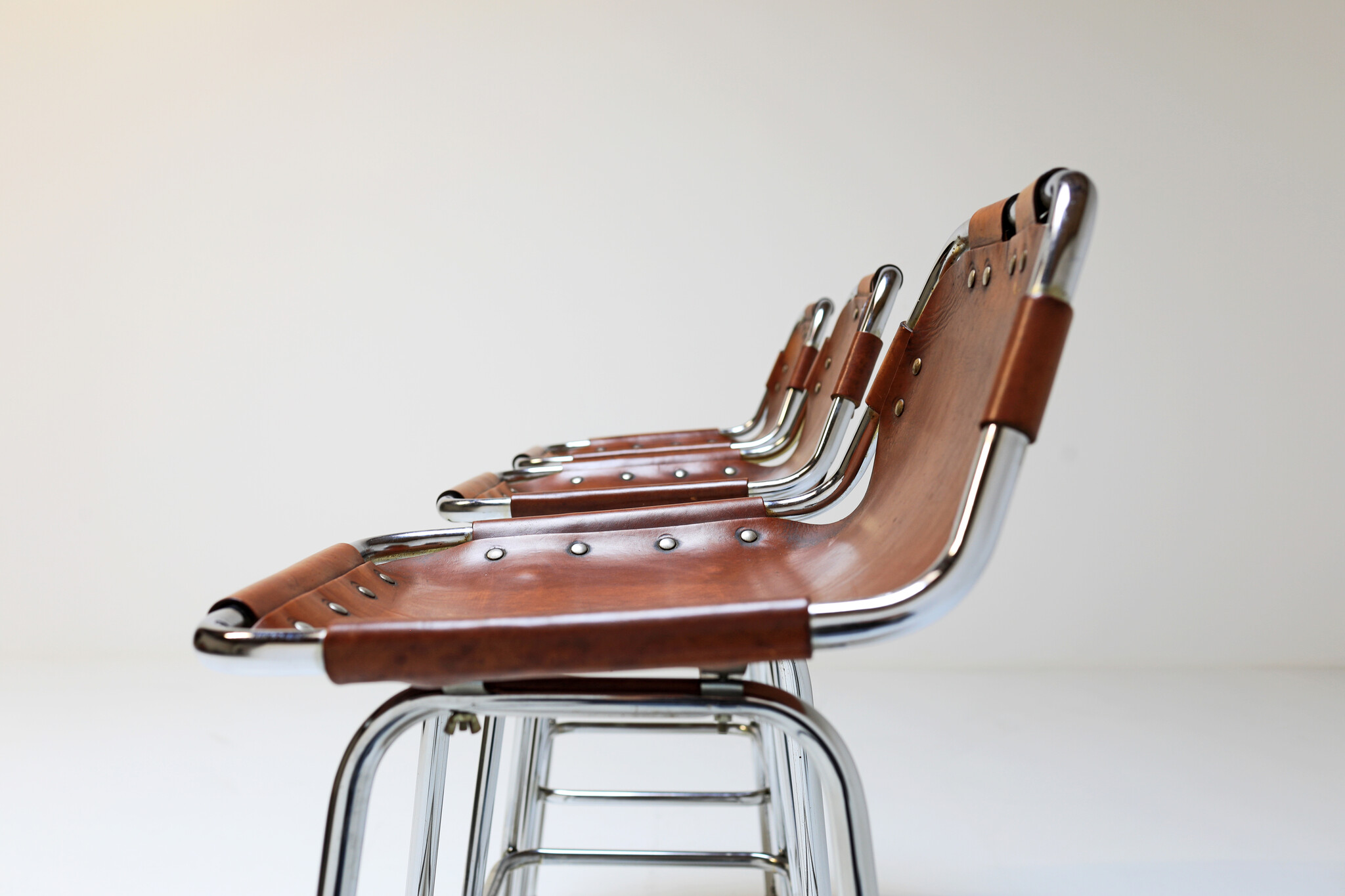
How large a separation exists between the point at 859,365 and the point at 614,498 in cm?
27

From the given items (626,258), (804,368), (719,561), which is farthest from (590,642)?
(626,258)

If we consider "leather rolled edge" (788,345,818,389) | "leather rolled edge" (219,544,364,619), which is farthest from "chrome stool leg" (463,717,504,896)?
"leather rolled edge" (788,345,818,389)

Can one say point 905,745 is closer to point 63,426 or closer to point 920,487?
point 920,487

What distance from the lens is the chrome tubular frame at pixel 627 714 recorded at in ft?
1.53

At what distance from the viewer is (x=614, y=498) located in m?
1.00

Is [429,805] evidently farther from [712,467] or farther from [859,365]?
[712,467]

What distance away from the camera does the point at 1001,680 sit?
2.66m

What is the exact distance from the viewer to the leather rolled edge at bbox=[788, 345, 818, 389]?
153cm

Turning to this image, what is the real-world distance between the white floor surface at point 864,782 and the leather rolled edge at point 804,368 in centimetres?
73

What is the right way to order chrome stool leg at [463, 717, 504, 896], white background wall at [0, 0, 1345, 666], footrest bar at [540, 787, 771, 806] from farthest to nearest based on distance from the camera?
1. white background wall at [0, 0, 1345, 666]
2. footrest bar at [540, 787, 771, 806]
3. chrome stool leg at [463, 717, 504, 896]

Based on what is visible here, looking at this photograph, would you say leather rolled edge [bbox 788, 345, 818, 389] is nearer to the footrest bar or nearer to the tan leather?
the footrest bar

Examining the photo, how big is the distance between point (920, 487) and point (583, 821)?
1.34 metres

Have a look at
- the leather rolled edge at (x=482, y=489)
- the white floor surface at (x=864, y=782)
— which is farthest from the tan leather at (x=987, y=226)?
the white floor surface at (x=864, y=782)

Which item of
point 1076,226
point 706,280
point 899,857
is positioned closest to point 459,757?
point 899,857
